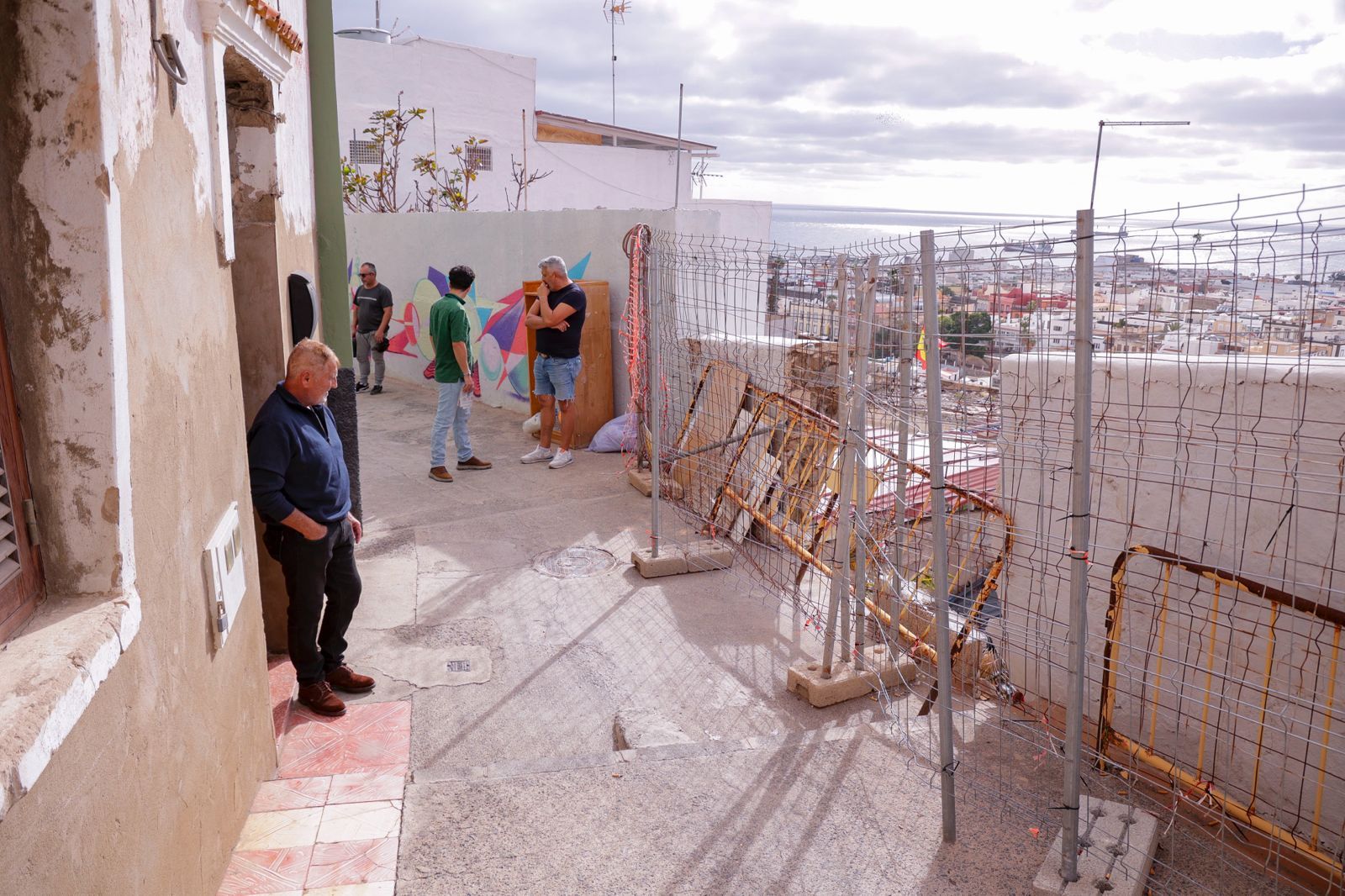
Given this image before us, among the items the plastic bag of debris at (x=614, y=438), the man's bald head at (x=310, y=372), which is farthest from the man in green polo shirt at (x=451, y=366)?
the man's bald head at (x=310, y=372)

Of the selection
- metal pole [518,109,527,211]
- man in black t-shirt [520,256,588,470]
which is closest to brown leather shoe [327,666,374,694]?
man in black t-shirt [520,256,588,470]

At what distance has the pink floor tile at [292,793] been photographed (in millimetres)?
3549

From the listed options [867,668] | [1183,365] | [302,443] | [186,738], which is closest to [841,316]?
[1183,365]

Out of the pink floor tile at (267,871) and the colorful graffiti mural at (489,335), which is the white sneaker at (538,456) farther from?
the pink floor tile at (267,871)

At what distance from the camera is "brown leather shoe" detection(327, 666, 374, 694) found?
4.63 meters

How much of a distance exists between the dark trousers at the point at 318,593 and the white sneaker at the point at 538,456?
4.37 m

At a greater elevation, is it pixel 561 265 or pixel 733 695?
pixel 561 265

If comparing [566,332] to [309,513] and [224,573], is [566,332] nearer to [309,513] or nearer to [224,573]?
[309,513]

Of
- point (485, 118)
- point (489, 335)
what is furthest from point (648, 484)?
point (485, 118)

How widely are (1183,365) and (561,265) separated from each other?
582 cm

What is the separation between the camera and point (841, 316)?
14.5ft

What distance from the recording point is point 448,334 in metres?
8.16

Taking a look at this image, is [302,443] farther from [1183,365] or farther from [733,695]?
[1183,365]

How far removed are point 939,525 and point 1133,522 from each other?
1083mm
